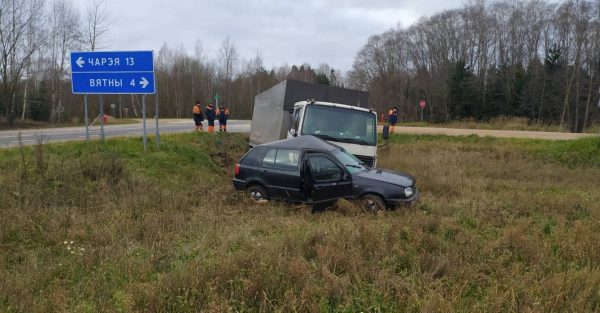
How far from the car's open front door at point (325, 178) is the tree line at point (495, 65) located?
4263 centimetres

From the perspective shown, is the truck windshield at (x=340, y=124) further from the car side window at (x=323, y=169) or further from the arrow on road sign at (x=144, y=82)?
the arrow on road sign at (x=144, y=82)

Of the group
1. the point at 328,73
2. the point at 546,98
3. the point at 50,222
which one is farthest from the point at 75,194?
the point at 328,73

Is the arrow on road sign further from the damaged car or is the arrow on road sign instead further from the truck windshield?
the damaged car

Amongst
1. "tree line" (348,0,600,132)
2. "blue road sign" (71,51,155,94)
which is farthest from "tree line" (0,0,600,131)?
"blue road sign" (71,51,155,94)

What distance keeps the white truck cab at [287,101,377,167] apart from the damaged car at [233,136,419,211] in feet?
6.49

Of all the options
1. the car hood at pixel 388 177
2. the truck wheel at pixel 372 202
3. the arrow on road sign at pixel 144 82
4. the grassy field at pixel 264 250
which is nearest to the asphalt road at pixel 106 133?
the arrow on road sign at pixel 144 82

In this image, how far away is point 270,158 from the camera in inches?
314

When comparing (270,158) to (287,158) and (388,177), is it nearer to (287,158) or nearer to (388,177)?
(287,158)

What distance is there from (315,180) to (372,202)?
1.22 meters

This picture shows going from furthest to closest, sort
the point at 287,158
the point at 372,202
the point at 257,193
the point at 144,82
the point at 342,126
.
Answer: the point at 144,82
the point at 342,126
the point at 257,193
the point at 287,158
the point at 372,202

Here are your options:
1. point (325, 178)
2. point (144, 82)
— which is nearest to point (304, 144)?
point (325, 178)

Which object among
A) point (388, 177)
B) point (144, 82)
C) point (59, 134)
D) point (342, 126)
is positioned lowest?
point (388, 177)

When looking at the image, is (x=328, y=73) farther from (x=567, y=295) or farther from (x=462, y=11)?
(x=567, y=295)

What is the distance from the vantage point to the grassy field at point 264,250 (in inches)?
137
